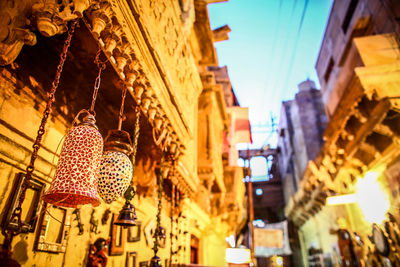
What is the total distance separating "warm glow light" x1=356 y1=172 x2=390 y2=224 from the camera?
8.41 metres

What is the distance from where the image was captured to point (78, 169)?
185 cm

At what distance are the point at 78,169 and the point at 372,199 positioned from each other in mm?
10364

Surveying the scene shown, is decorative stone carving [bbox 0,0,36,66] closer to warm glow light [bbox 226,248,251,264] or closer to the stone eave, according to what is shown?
the stone eave

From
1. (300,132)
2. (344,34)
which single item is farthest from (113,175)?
(300,132)

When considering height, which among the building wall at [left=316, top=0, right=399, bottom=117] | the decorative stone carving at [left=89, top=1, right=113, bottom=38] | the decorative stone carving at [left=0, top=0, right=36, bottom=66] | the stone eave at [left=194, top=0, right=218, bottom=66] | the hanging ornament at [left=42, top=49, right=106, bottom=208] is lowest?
the hanging ornament at [left=42, top=49, right=106, bottom=208]

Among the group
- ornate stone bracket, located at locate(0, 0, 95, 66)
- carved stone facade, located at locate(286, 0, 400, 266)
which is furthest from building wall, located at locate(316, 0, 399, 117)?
ornate stone bracket, located at locate(0, 0, 95, 66)

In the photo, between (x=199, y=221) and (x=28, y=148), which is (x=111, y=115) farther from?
(x=199, y=221)

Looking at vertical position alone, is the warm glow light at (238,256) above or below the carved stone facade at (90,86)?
below

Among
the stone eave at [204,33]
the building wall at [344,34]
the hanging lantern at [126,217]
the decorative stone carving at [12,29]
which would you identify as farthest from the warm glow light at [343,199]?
the decorative stone carving at [12,29]

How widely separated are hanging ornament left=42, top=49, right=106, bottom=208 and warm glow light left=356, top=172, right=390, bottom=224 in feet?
31.0

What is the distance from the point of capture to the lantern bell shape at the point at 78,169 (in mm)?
1787

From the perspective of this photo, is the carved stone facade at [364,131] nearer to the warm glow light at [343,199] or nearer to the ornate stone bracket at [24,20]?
the warm glow light at [343,199]

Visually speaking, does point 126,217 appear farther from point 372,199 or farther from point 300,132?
point 300,132

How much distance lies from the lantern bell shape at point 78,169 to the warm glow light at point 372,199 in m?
9.43
